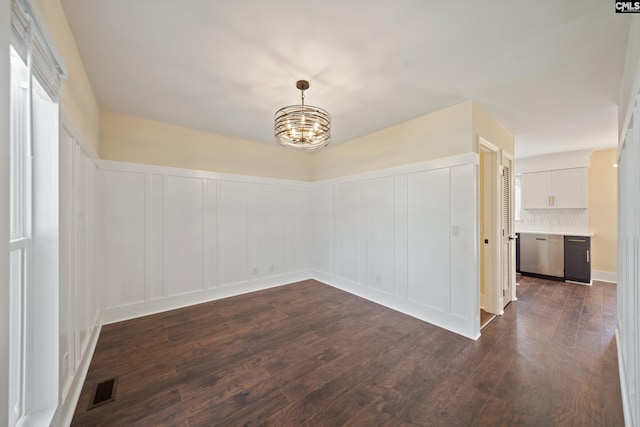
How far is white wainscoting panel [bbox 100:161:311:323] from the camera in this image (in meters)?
3.19

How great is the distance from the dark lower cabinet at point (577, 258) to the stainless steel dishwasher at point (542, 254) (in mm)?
72

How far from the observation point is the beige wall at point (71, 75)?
1.37m

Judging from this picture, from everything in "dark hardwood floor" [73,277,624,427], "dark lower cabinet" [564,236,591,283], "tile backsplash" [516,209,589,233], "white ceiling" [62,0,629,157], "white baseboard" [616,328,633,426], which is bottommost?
"dark hardwood floor" [73,277,624,427]

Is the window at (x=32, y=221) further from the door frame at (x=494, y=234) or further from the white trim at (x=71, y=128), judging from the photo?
the door frame at (x=494, y=234)

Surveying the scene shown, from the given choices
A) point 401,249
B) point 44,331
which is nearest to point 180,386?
point 44,331

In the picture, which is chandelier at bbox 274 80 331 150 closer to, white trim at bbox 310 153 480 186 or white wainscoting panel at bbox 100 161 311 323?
white trim at bbox 310 153 480 186

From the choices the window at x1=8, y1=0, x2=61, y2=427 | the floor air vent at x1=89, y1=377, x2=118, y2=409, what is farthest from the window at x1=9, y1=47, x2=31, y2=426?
the floor air vent at x1=89, y1=377, x2=118, y2=409

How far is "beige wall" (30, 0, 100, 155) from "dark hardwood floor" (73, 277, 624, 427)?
2225 mm

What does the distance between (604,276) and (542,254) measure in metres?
1.14

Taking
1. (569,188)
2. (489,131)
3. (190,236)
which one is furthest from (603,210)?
(190,236)

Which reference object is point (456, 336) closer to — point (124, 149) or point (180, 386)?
point (180, 386)

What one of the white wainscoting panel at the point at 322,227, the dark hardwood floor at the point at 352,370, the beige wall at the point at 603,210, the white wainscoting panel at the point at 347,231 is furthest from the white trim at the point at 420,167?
the beige wall at the point at 603,210

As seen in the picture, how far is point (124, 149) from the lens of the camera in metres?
3.28

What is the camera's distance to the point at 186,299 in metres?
3.66
